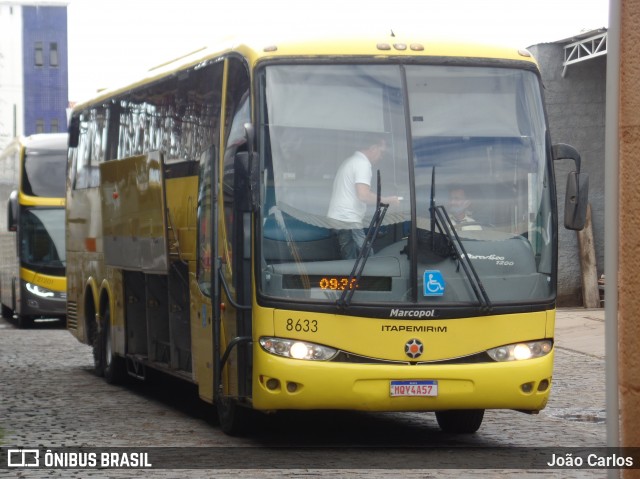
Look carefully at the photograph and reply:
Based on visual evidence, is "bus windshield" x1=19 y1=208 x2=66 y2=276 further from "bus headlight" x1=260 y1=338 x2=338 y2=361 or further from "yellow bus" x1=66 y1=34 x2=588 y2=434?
"bus headlight" x1=260 y1=338 x2=338 y2=361

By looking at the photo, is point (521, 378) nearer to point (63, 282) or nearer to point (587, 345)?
point (587, 345)

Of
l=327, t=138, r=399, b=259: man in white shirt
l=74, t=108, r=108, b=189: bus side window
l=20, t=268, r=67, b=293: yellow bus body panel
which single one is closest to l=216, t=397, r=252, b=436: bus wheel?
l=327, t=138, r=399, b=259: man in white shirt

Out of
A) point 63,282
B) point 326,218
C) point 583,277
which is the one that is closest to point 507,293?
point 326,218

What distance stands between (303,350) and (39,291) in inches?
751

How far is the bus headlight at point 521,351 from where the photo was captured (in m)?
11.0

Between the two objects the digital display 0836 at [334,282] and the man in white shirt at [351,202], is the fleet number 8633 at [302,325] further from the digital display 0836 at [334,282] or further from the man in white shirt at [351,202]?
the man in white shirt at [351,202]

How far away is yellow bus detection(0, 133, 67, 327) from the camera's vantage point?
28.4 meters

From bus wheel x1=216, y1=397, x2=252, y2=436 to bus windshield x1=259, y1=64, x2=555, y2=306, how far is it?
142 centimetres

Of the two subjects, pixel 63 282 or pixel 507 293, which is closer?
pixel 507 293

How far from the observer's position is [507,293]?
11062mm

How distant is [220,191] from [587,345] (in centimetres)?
1068

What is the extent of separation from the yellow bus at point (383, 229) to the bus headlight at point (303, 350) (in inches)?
0.6

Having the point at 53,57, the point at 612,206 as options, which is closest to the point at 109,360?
the point at 612,206

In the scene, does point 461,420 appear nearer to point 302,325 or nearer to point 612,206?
point 302,325
